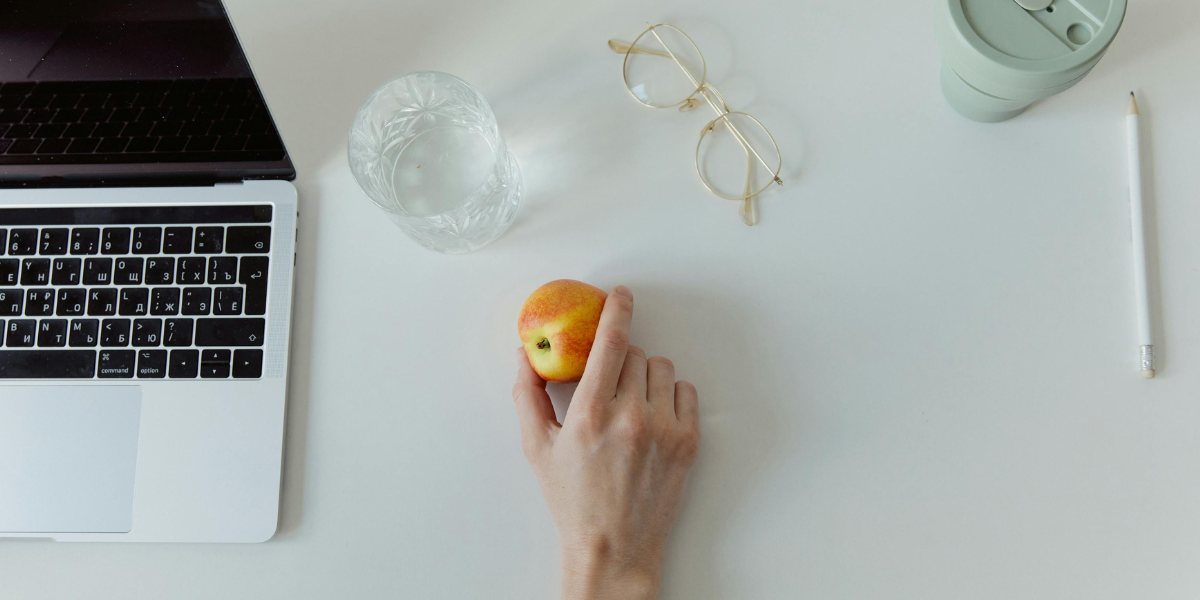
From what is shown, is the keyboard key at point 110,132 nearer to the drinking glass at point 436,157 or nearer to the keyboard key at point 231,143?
the keyboard key at point 231,143

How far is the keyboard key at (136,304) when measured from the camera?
0.72 m

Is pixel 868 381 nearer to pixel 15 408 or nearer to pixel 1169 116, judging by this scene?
pixel 1169 116

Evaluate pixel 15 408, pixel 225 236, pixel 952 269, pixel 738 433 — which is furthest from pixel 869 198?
pixel 15 408

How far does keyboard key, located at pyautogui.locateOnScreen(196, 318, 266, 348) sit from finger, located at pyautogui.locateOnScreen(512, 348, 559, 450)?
0.93 feet

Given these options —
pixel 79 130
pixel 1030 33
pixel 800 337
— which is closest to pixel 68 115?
pixel 79 130

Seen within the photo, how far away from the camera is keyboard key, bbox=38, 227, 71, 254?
2.41 ft

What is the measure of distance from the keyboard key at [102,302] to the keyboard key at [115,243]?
0.04 metres

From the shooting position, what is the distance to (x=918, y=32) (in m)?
0.77

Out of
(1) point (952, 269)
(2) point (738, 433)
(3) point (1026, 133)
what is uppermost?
(3) point (1026, 133)

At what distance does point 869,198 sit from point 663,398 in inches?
Answer: 12.5

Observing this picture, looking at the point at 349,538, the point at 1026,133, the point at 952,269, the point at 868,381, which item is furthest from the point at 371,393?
the point at 1026,133

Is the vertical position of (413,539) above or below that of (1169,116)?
below

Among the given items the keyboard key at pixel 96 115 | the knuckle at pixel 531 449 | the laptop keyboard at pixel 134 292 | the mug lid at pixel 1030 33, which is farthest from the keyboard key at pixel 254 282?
the mug lid at pixel 1030 33

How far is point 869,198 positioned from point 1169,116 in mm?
339
